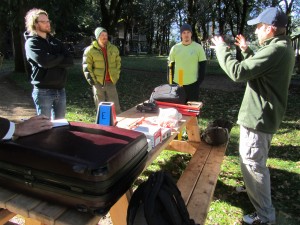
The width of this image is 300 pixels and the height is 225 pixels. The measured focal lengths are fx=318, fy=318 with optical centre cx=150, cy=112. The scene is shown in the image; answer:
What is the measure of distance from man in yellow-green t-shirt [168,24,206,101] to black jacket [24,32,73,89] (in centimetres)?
193

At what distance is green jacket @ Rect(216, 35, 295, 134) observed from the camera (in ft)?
8.93

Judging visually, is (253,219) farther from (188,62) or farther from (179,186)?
(188,62)

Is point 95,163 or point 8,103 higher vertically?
point 95,163

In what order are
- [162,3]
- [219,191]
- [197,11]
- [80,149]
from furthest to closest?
[162,3] → [197,11] → [219,191] → [80,149]

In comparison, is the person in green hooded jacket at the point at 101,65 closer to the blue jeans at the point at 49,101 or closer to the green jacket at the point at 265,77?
the blue jeans at the point at 49,101

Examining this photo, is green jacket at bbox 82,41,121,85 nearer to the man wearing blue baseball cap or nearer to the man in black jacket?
the man in black jacket

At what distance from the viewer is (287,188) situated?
161 inches

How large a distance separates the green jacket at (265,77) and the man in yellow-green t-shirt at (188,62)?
7.44 ft

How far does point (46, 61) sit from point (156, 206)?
2.61 m

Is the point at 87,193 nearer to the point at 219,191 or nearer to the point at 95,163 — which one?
the point at 95,163

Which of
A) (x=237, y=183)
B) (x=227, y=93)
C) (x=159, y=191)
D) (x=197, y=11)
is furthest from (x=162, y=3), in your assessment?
(x=159, y=191)

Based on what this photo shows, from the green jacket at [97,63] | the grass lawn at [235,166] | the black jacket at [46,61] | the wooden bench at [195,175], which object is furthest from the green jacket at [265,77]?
the green jacket at [97,63]

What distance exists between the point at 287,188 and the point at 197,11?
23163mm

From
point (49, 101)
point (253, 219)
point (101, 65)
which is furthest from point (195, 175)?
point (101, 65)
